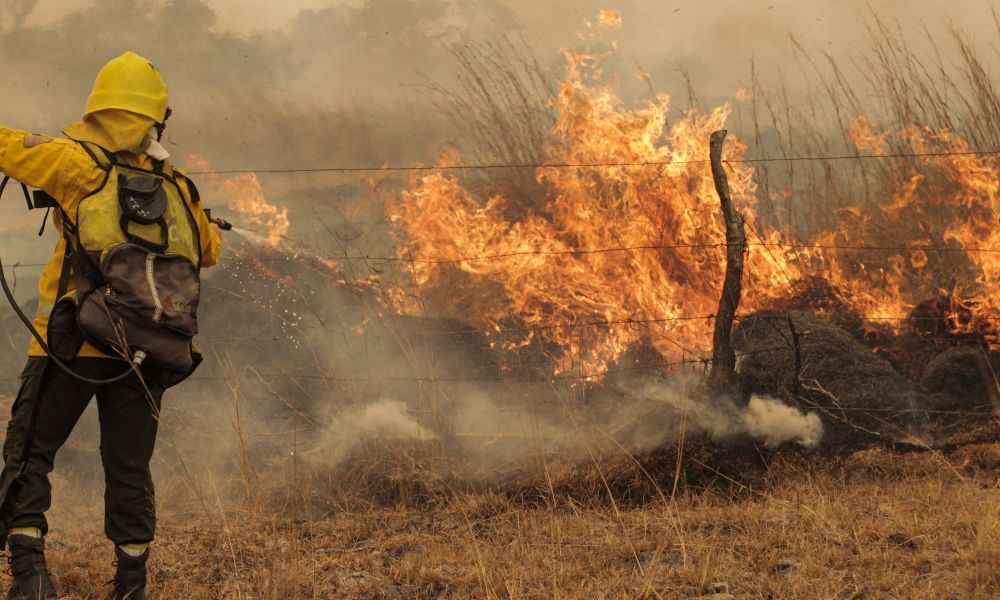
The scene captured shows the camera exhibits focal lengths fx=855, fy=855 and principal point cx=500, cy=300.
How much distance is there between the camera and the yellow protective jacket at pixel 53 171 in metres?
3.10

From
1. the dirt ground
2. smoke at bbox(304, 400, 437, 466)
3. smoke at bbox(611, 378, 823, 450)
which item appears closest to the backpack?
the dirt ground

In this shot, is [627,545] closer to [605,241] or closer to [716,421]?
[716,421]

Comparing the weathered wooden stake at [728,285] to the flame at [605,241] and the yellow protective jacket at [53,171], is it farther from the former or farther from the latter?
the yellow protective jacket at [53,171]

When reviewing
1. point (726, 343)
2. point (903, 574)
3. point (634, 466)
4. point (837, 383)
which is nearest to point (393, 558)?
point (634, 466)

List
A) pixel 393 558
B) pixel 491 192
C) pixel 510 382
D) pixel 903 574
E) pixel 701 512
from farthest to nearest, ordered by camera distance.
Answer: pixel 491 192 < pixel 510 382 < pixel 701 512 < pixel 393 558 < pixel 903 574

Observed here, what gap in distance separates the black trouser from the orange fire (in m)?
3.35

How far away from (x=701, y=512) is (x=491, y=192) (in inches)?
183

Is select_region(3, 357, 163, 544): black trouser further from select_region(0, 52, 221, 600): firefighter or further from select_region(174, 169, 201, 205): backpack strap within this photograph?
select_region(174, 169, 201, 205): backpack strap

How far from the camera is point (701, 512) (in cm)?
476

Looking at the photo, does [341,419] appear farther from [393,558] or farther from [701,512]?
[701,512]

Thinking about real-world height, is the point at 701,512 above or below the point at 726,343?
below

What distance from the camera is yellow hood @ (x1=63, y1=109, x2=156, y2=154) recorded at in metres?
3.32

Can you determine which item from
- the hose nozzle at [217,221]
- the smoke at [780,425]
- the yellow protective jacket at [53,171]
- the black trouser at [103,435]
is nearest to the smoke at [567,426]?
the smoke at [780,425]

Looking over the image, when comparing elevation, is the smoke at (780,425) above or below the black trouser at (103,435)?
below
